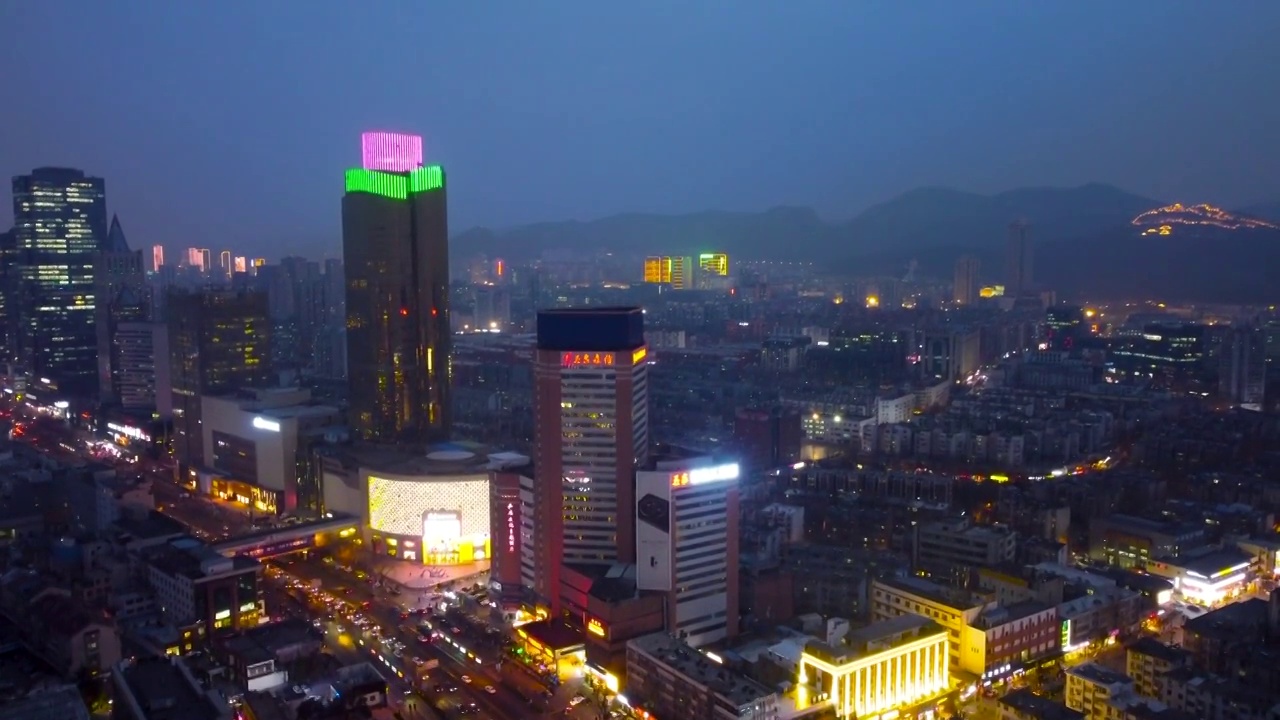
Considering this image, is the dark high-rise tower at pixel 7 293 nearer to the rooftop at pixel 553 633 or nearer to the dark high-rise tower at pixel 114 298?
the dark high-rise tower at pixel 114 298

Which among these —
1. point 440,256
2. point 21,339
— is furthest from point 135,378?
point 440,256

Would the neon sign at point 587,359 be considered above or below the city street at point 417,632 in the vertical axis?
above

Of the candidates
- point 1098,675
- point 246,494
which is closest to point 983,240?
point 246,494

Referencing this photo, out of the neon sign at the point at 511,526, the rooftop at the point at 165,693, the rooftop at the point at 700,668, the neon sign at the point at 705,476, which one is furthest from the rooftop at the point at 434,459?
the rooftop at the point at 165,693

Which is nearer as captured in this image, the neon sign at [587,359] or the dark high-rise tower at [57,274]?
the neon sign at [587,359]

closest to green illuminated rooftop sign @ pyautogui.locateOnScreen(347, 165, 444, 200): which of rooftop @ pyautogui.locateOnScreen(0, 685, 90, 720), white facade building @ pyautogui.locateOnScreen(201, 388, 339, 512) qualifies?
white facade building @ pyautogui.locateOnScreen(201, 388, 339, 512)

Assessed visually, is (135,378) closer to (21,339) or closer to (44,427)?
(44,427)
